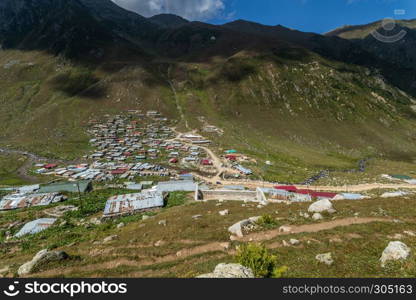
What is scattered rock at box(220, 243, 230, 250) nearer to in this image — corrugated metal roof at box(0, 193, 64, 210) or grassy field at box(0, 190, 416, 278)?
grassy field at box(0, 190, 416, 278)

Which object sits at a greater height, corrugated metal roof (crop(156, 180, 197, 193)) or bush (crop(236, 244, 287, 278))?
bush (crop(236, 244, 287, 278))

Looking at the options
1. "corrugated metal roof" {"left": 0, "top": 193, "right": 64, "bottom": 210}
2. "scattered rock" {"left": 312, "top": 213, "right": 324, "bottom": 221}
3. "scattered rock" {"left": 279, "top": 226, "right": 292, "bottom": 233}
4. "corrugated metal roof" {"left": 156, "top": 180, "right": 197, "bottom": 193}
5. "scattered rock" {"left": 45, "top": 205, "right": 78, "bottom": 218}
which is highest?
"scattered rock" {"left": 312, "top": 213, "right": 324, "bottom": 221}

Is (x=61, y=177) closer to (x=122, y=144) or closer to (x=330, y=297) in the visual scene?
(x=122, y=144)

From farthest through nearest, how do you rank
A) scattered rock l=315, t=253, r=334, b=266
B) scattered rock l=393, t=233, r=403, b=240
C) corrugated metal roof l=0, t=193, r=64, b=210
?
1. corrugated metal roof l=0, t=193, r=64, b=210
2. scattered rock l=393, t=233, r=403, b=240
3. scattered rock l=315, t=253, r=334, b=266

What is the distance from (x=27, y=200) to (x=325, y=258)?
5937 centimetres

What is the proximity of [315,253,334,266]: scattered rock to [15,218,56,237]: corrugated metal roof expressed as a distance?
38.3 m

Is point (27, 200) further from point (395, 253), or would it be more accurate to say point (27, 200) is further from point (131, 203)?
point (395, 253)

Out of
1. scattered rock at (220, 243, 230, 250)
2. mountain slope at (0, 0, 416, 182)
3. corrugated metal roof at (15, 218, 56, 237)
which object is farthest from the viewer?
mountain slope at (0, 0, 416, 182)

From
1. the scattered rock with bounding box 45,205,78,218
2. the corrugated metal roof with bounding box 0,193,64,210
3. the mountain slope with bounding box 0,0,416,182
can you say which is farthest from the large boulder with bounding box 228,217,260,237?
the mountain slope with bounding box 0,0,416,182

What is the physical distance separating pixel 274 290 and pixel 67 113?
555 ft

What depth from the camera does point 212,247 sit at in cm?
1744

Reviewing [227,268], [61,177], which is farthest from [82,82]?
[227,268]

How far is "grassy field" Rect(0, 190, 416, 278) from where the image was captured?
12312 millimetres

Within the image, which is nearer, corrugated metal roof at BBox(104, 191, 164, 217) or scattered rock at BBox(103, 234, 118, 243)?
scattered rock at BBox(103, 234, 118, 243)
